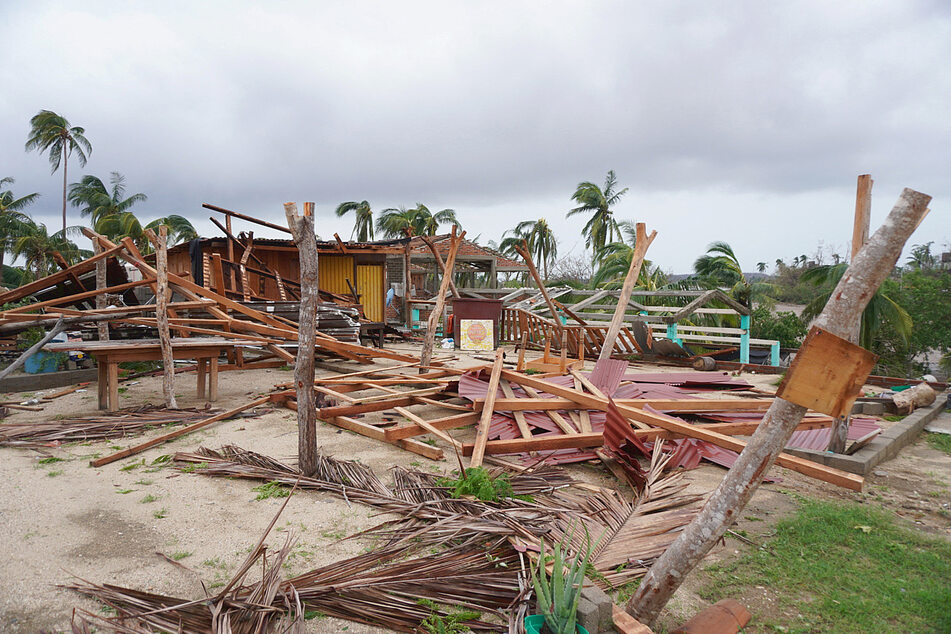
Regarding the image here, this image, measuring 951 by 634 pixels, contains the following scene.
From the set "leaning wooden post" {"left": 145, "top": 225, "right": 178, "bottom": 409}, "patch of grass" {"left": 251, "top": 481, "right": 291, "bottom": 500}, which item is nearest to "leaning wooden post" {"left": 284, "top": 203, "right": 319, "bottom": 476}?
"patch of grass" {"left": 251, "top": 481, "right": 291, "bottom": 500}

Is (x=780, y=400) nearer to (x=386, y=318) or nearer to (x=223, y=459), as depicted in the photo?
(x=223, y=459)

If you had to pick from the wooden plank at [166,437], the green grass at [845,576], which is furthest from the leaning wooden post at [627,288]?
the wooden plank at [166,437]

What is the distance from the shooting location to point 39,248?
3266cm

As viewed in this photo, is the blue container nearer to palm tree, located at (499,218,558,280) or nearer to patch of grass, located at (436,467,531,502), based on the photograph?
patch of grass, located at (436,467,531,502)

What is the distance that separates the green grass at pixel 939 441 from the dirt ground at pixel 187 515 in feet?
0.40

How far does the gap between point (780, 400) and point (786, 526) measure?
230cm

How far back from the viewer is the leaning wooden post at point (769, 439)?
2.00 meters

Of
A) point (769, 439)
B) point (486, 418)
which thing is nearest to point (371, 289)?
point (486, 418)

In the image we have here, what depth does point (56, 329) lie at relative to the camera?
7.02 meters

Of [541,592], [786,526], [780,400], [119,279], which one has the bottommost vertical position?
[786,526]

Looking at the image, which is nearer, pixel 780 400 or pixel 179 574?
pixel 780 400

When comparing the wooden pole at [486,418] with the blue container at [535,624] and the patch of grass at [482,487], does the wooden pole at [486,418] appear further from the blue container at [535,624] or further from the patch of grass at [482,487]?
the blue container at [535,624]

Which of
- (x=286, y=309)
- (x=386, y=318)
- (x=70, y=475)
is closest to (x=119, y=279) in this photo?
(x=286, y=309)

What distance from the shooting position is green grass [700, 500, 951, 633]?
282cm
